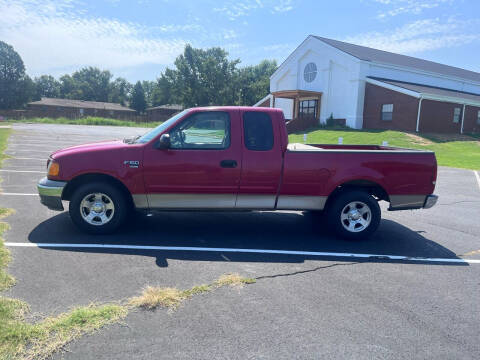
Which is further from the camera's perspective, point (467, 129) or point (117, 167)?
point (467, 129)

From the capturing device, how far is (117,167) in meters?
5.37

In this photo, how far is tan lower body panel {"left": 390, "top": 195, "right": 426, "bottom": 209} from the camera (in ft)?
19.3

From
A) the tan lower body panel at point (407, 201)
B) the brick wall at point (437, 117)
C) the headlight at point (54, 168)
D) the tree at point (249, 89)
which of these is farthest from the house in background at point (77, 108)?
the tan lower body panel at point (407, 201)

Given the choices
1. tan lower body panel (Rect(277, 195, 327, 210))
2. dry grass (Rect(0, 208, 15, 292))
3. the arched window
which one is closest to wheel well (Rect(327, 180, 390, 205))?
tan lower body panel (Rect(277, 195, 327, 210))

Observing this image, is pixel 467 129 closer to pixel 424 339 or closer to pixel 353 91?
pixel 353 91

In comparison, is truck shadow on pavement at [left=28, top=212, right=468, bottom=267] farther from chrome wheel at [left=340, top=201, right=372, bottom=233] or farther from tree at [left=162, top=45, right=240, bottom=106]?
tree at [left=162, top=45, right=240, bottom=106]

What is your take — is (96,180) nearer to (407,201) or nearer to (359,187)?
(359,187)

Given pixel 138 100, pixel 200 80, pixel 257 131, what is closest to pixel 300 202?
pixel 257 131

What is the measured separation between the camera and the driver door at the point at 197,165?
17.7ft

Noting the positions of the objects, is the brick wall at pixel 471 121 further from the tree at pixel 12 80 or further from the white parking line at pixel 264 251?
the tree at pixel 12 80

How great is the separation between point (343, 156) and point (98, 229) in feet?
12.8

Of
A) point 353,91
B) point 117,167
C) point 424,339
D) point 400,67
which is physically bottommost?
point 424,339

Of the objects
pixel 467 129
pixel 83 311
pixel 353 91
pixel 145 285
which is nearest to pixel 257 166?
pixel 145 285

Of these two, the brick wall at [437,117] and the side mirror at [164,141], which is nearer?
the side mirror at [164,141]
